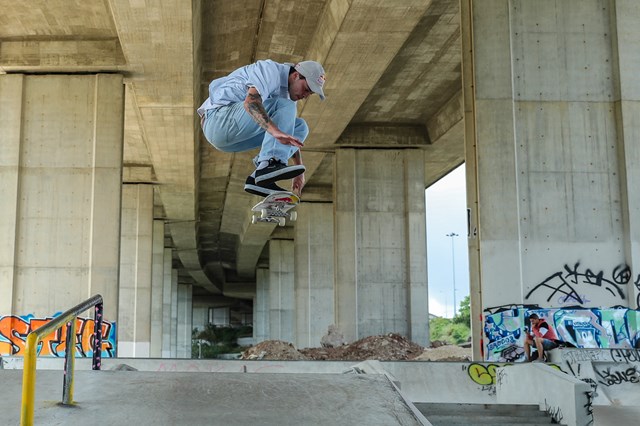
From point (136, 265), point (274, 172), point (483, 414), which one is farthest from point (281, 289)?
point (274, 172)

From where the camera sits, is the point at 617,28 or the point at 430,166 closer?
the point at 617,28

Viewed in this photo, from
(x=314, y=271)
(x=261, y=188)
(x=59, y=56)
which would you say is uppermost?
(x=59, y=56)

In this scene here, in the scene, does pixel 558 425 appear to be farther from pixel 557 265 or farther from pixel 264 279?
pixel 264 279

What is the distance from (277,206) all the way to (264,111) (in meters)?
1.56

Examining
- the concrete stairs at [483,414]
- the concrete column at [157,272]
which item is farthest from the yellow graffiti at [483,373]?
the concrete column at [157,272]

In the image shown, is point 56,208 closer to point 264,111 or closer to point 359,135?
point 359,135

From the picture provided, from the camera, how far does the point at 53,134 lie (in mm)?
23469

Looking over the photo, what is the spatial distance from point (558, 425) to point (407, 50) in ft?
62.7

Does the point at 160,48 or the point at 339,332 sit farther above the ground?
the point at 160,48

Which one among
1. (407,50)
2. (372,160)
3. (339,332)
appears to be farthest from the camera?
(372,160)

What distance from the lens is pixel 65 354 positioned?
6.19 m

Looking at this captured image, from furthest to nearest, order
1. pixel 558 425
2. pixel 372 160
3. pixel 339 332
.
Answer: pixel 372 160 < pixel 339 332 < pixel 558 425

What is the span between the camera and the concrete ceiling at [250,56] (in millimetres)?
20609

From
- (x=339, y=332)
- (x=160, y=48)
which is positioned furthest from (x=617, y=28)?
(x=339, y=332)
